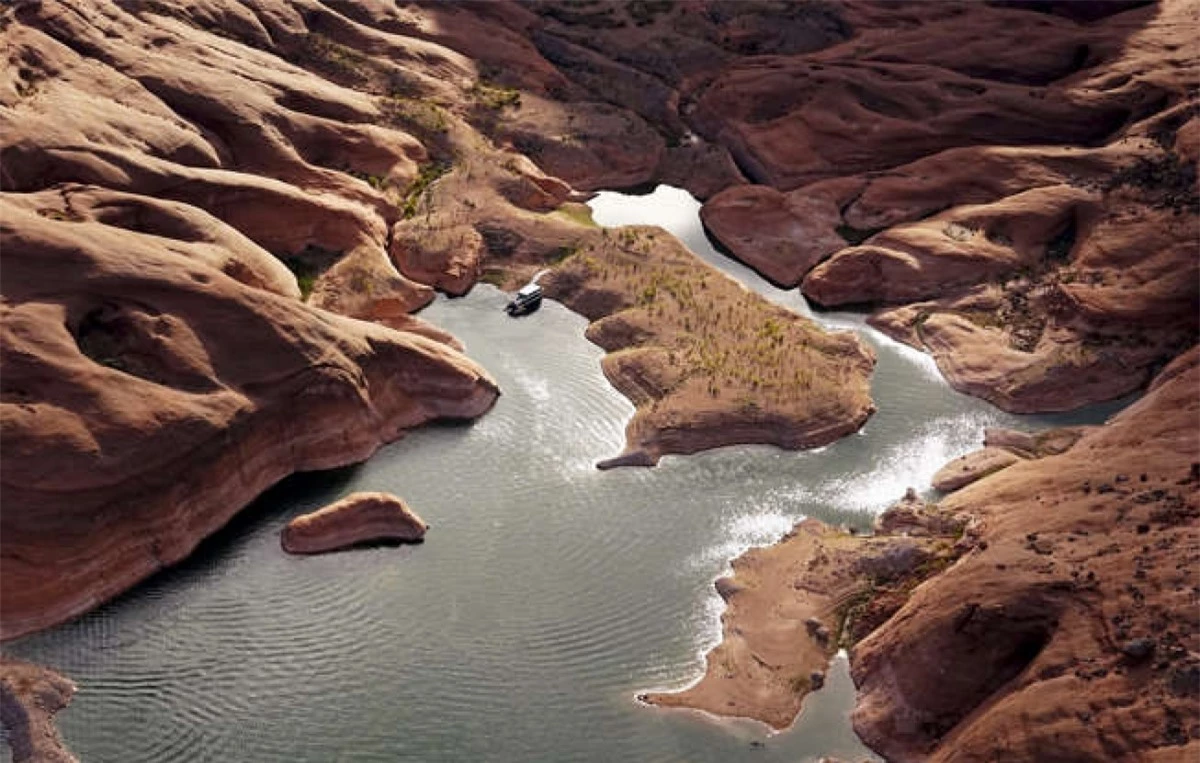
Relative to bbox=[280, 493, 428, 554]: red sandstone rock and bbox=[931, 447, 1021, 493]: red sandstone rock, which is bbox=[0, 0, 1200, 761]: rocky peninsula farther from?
bbox=[280, 493, 428, 554]: red sandstone rock

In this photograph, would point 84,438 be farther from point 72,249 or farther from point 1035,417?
point 1035,417

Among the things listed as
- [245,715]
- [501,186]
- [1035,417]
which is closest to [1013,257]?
[1035,417]

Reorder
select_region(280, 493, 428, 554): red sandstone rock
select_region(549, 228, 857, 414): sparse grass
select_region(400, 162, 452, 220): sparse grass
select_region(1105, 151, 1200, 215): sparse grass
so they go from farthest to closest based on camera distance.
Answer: select_region(400, 162, 452, 220): sparse grass < select_region(1105, 151, 1200, 215): sparse grass < select_region(549, 228, 857, 414): sparse grass < select_region(280, 493, 428, 554): red sandstone rock

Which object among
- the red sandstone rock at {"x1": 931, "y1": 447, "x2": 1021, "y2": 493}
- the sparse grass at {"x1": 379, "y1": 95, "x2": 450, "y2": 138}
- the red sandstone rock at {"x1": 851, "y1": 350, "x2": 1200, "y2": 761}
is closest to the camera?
the red sandstone rock at {"x1": 851, "y1": 350, "x2": 1200, "y2": 761}

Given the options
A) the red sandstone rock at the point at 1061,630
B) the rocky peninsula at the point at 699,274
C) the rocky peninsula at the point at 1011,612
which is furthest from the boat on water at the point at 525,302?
the red sandstone rock at the point at 1061,630

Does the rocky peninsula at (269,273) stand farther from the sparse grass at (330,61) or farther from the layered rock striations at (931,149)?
the layered rock striations at (931,149)

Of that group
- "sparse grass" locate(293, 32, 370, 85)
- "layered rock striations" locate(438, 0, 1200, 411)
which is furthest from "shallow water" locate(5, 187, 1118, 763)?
"sparse grass" locate(293, 32, 370, 85)

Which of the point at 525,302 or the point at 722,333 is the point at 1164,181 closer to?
the point at 722,333
